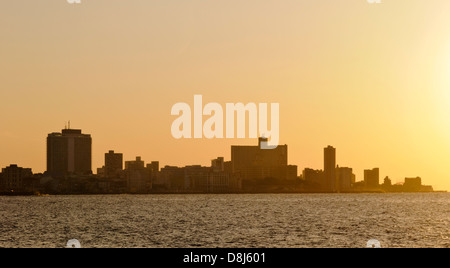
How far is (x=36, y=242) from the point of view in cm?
5962

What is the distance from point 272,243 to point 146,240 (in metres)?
12.7
